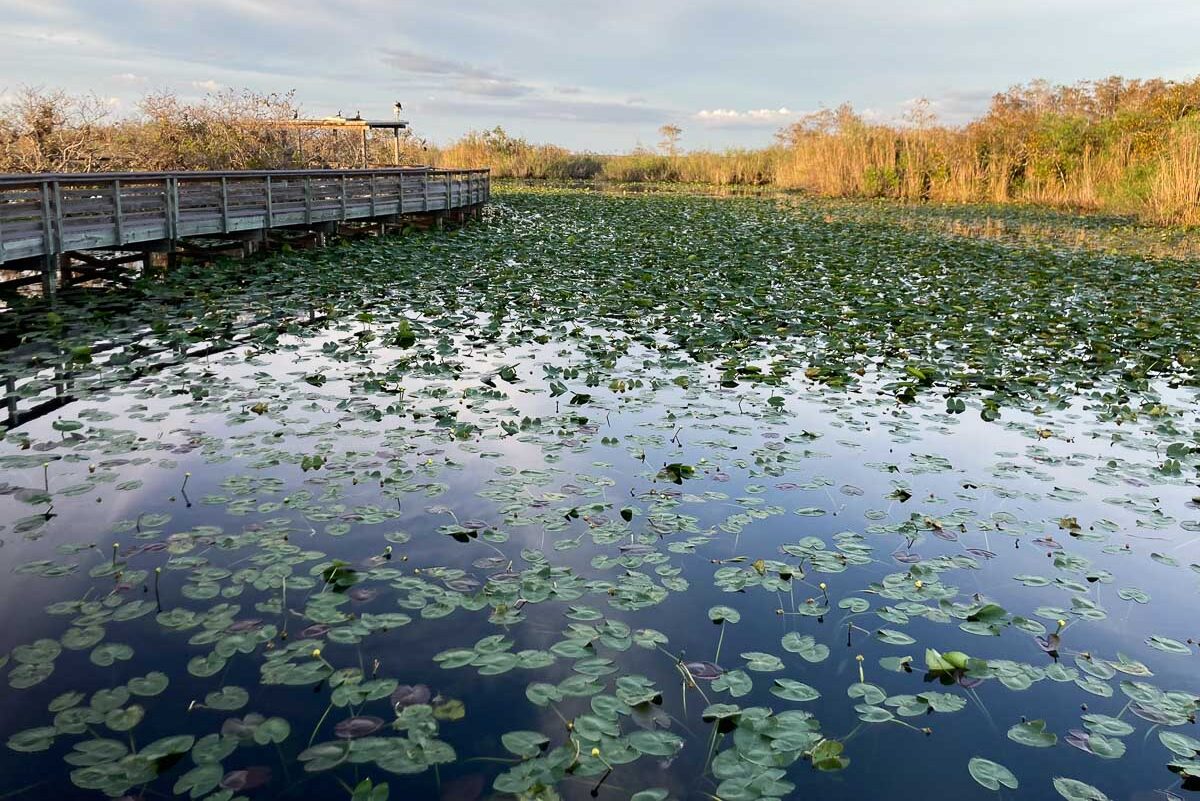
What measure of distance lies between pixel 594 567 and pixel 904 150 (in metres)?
32.6

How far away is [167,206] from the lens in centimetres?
1152

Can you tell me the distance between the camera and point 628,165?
4938 centimetres

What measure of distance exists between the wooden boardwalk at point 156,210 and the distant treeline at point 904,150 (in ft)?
24.2

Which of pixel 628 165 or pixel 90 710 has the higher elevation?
pixel 628 165

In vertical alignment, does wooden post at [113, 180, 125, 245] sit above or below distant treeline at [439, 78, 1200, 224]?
below

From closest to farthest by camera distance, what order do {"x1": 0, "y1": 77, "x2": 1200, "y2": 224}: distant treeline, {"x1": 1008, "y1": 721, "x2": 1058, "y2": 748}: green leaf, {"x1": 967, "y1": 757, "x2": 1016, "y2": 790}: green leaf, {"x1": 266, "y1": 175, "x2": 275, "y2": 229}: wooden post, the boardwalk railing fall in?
{"x1": 967, "y1": 757, "x2": 1016, "y2": 790}: green leaf < {"x1": 1008, "y1": 721, "x2": 1058, "y2": 748}: green leaf < the boardwalk railing < {"x1": 266, "y1": 175, "x2": 275, "y2": 229}: wooden post < {"x1": 0, "y1": 77, "x2": 1200, "y2": 224}: distant treeline

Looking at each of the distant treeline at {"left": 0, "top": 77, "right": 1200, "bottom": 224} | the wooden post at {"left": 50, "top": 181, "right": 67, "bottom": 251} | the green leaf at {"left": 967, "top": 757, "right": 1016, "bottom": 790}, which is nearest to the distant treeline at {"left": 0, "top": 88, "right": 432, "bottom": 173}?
the distant treeline at {"left": 0, "top": 77, "right": 1200, "bottom": 224}

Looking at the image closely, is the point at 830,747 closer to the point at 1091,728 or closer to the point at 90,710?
the point at 1091,728

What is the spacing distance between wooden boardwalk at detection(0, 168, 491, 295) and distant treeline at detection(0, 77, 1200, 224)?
7367mm

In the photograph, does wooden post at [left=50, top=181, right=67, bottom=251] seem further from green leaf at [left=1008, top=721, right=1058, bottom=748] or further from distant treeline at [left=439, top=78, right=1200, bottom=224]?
distant treeline at [left=439, top=78, right=1200, bottom=224]

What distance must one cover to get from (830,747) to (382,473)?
2986mm

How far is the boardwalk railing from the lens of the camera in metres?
9.17

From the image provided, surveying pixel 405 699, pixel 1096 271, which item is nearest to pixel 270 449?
pixel 405 699

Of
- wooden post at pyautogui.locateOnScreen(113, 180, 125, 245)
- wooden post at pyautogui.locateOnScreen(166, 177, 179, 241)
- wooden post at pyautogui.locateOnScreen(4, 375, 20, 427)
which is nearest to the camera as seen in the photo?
wooden post at pyautogui.locateOnScreen(4, 375, 20, 427)
